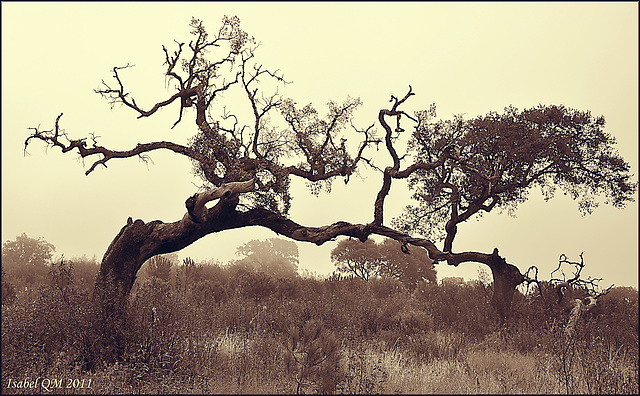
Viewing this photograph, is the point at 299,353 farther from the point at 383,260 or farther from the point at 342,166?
the point at 383,260

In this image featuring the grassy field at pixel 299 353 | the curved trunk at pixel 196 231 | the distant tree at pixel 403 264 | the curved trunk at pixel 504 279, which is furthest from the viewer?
the distant tree at pixel 403 264

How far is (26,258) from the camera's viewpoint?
22375 mm

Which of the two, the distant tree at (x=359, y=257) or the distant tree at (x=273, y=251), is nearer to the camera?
the distant tree at (x=359, y=257)

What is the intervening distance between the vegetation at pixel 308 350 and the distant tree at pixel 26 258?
4.62 m

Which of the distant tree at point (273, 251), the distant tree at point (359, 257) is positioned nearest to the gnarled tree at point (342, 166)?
the distant tree at point (359, 257)

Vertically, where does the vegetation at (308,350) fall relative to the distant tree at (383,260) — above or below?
below

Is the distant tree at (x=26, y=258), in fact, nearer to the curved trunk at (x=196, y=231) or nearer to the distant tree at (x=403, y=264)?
the curved trunk at (x=196, y=231)

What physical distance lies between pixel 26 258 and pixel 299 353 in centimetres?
1856

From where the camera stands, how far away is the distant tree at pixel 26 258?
18.4 metres

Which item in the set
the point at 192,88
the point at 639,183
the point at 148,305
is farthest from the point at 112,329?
the point at 639,183

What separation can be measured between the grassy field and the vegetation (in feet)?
0.09

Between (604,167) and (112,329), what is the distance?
14.9 m

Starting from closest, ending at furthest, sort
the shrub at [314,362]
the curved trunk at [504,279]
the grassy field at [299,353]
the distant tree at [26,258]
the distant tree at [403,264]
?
the shrub at [314,362] < the grassy field at [299,353] < the curved trunk at [504,279] < the distant tree at [26,258] < the distant tree at [403,264]

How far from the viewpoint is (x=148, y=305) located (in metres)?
8.99
